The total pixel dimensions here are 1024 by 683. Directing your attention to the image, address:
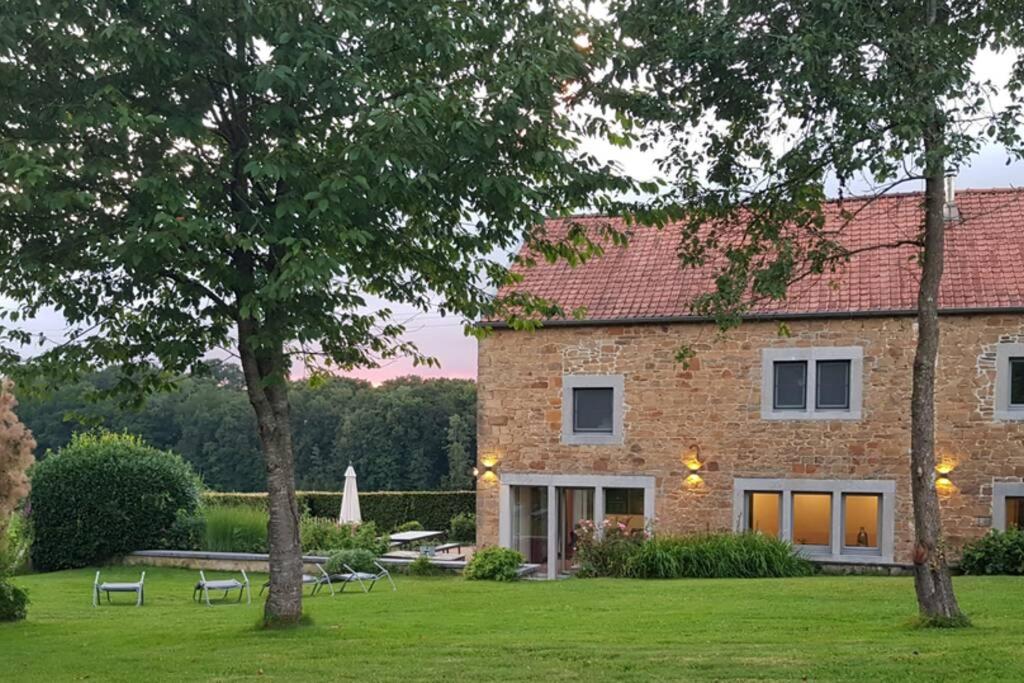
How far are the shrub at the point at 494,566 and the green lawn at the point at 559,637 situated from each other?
8.23 ft

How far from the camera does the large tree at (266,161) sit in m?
8.59

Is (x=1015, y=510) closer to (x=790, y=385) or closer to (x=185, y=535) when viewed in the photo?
(x=790, y=385)

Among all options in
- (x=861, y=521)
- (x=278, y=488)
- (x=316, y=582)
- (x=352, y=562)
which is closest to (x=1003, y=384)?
(x=861, y=521)

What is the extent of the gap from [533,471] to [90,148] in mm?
11856

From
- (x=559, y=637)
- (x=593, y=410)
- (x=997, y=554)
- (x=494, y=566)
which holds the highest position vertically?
(x=593, y=410)

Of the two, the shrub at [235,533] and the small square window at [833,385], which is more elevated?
the small square window at [833,385]

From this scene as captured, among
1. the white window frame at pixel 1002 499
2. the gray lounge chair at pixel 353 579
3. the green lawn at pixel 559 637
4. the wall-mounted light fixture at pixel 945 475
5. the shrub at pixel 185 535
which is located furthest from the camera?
the shrub at pixel 185 535

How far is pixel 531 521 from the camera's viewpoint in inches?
793

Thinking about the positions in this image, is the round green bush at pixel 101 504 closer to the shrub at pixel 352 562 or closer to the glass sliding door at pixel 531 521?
A: the shrub at pixel 352 562

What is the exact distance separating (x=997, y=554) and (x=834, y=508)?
2.55 meters

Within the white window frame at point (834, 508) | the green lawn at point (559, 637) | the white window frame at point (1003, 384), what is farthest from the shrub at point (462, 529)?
the white window frame at point (1003, 384)

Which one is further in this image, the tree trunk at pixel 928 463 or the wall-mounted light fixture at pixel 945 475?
the wall-mounted light fixture at pixel 945 475

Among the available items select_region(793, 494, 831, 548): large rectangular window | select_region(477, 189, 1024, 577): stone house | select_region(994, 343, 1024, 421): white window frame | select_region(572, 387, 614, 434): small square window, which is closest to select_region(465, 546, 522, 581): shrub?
select_region(477, 189, 1024, 577): stone house

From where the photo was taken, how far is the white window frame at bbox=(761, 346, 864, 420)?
17938mm
